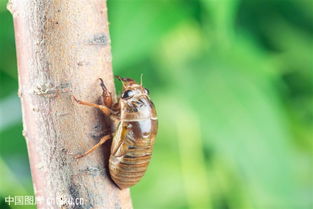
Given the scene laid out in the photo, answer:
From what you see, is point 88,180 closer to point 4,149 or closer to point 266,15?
point 4,149

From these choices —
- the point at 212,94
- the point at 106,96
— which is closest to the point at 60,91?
the point at 106,96

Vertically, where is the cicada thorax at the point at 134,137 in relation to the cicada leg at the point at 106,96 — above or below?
below

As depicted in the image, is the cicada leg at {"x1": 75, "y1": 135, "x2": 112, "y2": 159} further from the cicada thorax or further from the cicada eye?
the cicada eye

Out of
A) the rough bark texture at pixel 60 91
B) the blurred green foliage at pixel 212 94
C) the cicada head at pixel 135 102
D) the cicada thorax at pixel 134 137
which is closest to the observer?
the rough bark texture at pixel 60 91

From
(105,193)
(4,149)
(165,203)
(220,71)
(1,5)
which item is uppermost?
(1,5)

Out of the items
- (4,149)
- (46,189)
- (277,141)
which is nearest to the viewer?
(46,189)

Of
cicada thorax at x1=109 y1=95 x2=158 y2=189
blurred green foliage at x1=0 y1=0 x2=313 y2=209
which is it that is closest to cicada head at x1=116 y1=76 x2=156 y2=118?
cicada thorax at x1=109 y1=95 x2=158 y2=189

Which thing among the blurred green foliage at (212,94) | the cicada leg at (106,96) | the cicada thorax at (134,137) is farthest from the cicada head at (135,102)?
the blurred green foliage at (212,94)

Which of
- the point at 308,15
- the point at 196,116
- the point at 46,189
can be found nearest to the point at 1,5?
the point at 196,116

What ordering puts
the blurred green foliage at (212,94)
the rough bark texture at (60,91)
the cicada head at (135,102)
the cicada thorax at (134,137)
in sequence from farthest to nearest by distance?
the blurred green foliage at (212,94) → the cicada head at (135,102) → the cicada thorax at (134,137) → the rough bark texture at (60,91)

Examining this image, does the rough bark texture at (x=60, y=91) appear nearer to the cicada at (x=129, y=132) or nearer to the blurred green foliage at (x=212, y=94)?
the cicada at (x=129, y=132)
